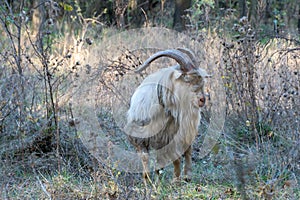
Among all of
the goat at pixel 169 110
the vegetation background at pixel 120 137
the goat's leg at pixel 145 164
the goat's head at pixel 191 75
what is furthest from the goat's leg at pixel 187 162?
the goat's head at pixel 191 75

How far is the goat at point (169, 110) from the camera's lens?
4.45 m

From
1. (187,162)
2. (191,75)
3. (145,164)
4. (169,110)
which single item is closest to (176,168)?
(187,162)

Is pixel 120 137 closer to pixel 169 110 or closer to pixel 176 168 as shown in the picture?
pixel 176 168

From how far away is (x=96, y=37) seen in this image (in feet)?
34.0

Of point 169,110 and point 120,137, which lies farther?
point 120,137

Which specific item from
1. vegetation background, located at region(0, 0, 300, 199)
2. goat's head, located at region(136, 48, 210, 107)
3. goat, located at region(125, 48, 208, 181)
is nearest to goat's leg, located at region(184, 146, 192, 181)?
goat, located at region(125, 48, 208, 181)

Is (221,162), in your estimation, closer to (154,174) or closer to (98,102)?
(154,174)

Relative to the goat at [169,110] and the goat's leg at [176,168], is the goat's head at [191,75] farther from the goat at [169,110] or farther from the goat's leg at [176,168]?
the goat's leg at [176,168]

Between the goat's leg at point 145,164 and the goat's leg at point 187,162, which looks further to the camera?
the goat's leg at point 187,162

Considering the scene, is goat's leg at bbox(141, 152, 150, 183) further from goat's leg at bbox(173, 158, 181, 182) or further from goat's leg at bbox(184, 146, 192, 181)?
goat's leg at bbox(184, 146, 192, 181)

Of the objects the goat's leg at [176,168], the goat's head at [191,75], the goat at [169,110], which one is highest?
the goat's head at [191,75]

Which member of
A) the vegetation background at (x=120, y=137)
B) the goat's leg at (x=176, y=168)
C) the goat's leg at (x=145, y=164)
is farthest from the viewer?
the goat's leg at (x=176, y=168)

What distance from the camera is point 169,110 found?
4617 mm

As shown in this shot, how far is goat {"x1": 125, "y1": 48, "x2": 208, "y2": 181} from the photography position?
175 inches
